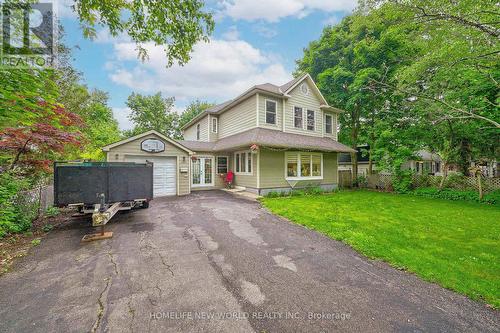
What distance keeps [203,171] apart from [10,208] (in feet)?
30.9

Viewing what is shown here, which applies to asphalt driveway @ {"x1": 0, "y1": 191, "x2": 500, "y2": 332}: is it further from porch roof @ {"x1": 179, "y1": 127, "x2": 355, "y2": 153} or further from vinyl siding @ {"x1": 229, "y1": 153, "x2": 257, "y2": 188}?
vinyl siding @ {"x1": 229, "y1": 153, "x2": 257, "y2": 188}

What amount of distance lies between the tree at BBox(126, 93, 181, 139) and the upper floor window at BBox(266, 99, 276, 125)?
2493 cm

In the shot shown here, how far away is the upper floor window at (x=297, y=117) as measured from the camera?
45.1ft

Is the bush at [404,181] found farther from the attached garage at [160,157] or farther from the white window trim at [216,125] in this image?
the attached garage at [160,157]

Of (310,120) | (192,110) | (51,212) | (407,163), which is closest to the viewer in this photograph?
(51,212)

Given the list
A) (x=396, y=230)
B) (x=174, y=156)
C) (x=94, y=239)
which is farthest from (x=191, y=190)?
(x=396, y=230)

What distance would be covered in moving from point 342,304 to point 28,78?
6205 millimetres

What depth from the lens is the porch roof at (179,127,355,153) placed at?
35.7 feet

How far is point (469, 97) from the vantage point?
10.8 metres

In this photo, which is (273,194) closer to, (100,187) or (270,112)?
(270,112)

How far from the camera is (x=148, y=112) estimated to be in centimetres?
3198

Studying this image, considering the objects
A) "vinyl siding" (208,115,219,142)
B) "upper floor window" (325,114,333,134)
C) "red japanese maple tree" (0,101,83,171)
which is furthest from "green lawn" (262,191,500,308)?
"vinyl siding" (208,115,219,142)

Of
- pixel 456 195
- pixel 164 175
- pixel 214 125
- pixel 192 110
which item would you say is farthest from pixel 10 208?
pixel 192 110

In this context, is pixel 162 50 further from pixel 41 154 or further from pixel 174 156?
pixel 174 156
